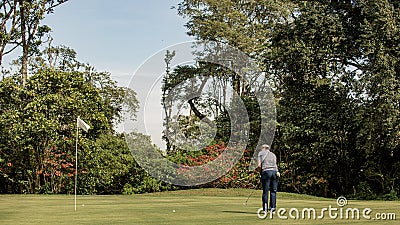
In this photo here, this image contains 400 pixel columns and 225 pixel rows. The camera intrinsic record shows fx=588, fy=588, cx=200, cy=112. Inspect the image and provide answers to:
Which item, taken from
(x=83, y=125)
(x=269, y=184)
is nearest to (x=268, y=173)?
(x=269, y=184)

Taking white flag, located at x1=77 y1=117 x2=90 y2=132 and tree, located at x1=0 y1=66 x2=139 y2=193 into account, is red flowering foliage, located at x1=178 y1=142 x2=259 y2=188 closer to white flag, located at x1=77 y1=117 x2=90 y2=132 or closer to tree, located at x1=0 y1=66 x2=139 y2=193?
tree, located at x1=0 y1=66 x2=139 y2=193

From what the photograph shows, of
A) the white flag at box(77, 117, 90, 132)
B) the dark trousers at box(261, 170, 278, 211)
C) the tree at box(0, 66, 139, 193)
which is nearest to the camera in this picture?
the dark trousers at box(261, 170, 278, 211)

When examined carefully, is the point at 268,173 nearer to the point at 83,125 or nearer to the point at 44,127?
the point at 83,125

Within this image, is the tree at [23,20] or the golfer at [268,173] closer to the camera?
the golfer at [268,173]

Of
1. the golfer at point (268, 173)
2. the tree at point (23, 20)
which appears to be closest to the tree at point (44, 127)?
the tree at point (23, 20)

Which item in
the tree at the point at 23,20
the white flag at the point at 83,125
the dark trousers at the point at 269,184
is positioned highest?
the tree at the point at 23,20

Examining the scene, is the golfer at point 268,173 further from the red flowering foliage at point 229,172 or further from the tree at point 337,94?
the red flowering foliage at point 229,172

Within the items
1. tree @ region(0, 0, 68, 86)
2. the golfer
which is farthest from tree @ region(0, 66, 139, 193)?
the golfer

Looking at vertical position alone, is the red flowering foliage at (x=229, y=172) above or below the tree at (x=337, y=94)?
below

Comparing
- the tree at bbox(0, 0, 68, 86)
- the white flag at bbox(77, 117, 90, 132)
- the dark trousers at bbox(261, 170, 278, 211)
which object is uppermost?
the tree at bbox(0, 0, 68, 86)

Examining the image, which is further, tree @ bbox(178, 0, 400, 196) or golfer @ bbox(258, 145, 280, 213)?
tree @ bbox(178, 0, 400, 196)

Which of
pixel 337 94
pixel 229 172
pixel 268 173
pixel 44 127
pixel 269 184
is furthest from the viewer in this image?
pixel 229 172

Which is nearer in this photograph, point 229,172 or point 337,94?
point 337,94

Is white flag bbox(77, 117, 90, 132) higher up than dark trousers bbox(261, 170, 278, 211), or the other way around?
white flag bbox(77, 117, 90, 132)
